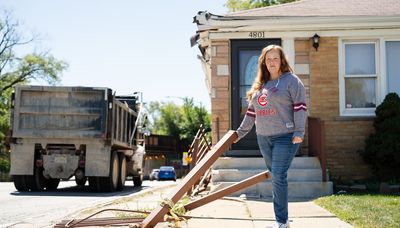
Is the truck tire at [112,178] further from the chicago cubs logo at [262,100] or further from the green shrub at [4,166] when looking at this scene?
the green shrub at [4,166]

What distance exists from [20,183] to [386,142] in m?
8.67

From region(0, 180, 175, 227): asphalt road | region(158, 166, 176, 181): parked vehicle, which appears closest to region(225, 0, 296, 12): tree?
region(158, 166, 176, 181): parked vehicle

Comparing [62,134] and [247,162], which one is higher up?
[62,134]

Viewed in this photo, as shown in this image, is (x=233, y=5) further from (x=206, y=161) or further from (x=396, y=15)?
(x=206, y=161)

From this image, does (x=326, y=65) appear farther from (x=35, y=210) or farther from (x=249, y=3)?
(x=249, y=3)

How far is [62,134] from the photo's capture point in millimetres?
12055

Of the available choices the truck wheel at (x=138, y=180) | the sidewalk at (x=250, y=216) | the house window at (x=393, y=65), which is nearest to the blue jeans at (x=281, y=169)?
the sidewalk at (x=250, y=216)

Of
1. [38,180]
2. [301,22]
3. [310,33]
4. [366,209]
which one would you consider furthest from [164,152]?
[366,209]

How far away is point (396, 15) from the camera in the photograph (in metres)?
10.2

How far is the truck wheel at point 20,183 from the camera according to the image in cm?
1230

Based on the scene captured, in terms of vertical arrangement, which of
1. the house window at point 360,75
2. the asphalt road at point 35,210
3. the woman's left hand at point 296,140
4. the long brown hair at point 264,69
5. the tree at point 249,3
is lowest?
the asphalt road at point 35,210

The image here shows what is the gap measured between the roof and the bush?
208cm

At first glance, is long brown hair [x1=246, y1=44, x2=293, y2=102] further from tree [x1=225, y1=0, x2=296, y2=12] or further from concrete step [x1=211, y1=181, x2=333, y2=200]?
tree [x1=225, y1=0, x2=296, y2=12]

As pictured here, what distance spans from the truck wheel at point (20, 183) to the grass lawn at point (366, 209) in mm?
7798
